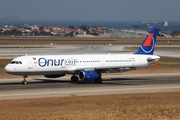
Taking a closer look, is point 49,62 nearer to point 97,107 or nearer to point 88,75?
point 88,75

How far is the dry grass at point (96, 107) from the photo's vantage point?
31359mm

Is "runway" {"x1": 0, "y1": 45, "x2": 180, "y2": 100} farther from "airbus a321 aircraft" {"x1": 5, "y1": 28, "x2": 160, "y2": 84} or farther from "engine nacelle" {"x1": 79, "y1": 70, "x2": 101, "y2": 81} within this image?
"airbus a321 aircraft" {"x1": 5, "y1": 28, "x2": 160, "y2": 84}

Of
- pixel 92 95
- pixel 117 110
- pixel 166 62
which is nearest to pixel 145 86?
pixel 92 95

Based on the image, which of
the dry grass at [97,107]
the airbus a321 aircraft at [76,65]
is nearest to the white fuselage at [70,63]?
the airbus a321 aircraft at [76,65]

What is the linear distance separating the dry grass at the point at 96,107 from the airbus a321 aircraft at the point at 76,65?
10869 millimetres

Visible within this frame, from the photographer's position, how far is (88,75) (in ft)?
169

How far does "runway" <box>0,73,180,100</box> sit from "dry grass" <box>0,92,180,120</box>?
136 inches

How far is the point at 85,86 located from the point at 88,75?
2.12 meters

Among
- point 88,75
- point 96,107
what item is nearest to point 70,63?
point 88,75

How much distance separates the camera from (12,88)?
47.1 metres

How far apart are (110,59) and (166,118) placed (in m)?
24.8

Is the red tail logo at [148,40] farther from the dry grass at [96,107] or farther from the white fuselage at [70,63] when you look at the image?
the dry grass at [96,107]

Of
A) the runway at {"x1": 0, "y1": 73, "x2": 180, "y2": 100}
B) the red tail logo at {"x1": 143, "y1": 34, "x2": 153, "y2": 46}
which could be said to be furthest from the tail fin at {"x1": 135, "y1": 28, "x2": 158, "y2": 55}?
the runway at {"x1": 0, "y1": 73, "x2": 180, "y2": 100}

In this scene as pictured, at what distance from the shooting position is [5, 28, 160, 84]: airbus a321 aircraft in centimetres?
5025
